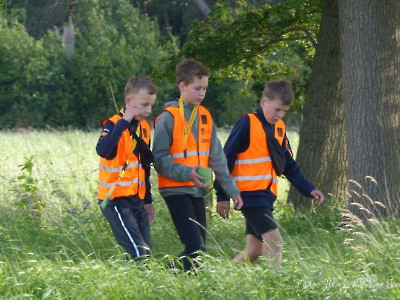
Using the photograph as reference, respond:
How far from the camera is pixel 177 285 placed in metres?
6.60

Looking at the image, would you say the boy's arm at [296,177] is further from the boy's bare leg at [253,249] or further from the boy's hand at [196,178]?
the boy's hand at [196,178]

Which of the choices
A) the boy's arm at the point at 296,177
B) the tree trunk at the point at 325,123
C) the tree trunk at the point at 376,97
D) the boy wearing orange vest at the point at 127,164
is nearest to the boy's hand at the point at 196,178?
the boy wearing orange vest at the point at 127,164

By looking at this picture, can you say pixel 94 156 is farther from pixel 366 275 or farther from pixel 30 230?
pixel 366 275

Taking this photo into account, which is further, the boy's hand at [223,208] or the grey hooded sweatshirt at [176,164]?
the boy's hand at [223,208]

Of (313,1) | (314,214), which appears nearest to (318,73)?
(313,1)

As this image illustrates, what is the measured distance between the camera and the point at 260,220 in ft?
24.9

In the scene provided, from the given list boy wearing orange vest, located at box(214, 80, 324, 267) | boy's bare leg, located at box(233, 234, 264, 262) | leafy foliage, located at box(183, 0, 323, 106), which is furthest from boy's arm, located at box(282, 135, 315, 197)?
leafy foliage, located at box(183, 0, 323, 106)

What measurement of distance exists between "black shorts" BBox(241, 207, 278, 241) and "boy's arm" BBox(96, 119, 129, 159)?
4.12 feet

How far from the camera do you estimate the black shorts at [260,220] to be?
757 centimetres

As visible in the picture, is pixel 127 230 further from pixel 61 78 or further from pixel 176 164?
pixel 61 78

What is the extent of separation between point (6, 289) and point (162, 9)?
50.7 meters

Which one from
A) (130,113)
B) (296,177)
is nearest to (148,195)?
(130,113)

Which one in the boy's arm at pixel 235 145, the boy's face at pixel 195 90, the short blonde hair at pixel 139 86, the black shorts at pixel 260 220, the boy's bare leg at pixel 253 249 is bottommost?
the boy's bare leg at pixel 253 249

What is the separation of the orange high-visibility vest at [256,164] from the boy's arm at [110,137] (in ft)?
3.65
